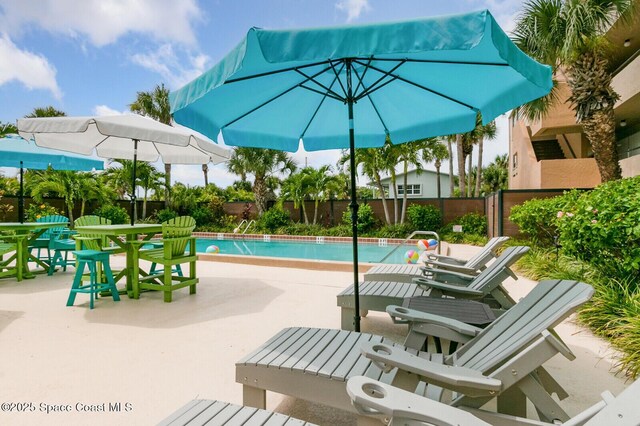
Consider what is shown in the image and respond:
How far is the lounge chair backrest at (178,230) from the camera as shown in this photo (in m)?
4.93

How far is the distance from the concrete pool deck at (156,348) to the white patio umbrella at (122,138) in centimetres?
182

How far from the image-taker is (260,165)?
19781 millimetres

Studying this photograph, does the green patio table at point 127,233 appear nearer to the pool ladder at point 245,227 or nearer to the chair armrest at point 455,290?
the chair armrest at point 455,290

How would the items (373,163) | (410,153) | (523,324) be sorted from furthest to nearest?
(373,163), (410,153), (523,324)

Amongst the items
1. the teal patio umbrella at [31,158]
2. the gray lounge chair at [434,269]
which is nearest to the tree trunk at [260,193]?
the teal patio umbrella at [31,158]

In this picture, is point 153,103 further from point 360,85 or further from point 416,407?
point 416,407

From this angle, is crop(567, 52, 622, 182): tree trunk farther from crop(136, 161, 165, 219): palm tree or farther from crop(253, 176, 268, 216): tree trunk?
crop(136, 161, 165, 219): palm tree

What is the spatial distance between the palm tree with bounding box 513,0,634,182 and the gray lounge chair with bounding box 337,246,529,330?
6.98m

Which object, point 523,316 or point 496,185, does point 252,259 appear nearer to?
point 523,316

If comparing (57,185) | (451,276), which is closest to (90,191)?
(57,185)

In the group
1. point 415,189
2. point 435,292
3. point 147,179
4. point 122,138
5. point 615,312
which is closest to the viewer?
point 435,292

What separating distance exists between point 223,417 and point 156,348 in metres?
2.19

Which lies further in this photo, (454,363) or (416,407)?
(454,363)

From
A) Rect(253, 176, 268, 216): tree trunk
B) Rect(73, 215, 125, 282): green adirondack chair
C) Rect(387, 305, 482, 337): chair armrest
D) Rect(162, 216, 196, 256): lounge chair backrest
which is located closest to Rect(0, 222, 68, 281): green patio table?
Rect(73, 215, 125, 282): green adirondack chair
